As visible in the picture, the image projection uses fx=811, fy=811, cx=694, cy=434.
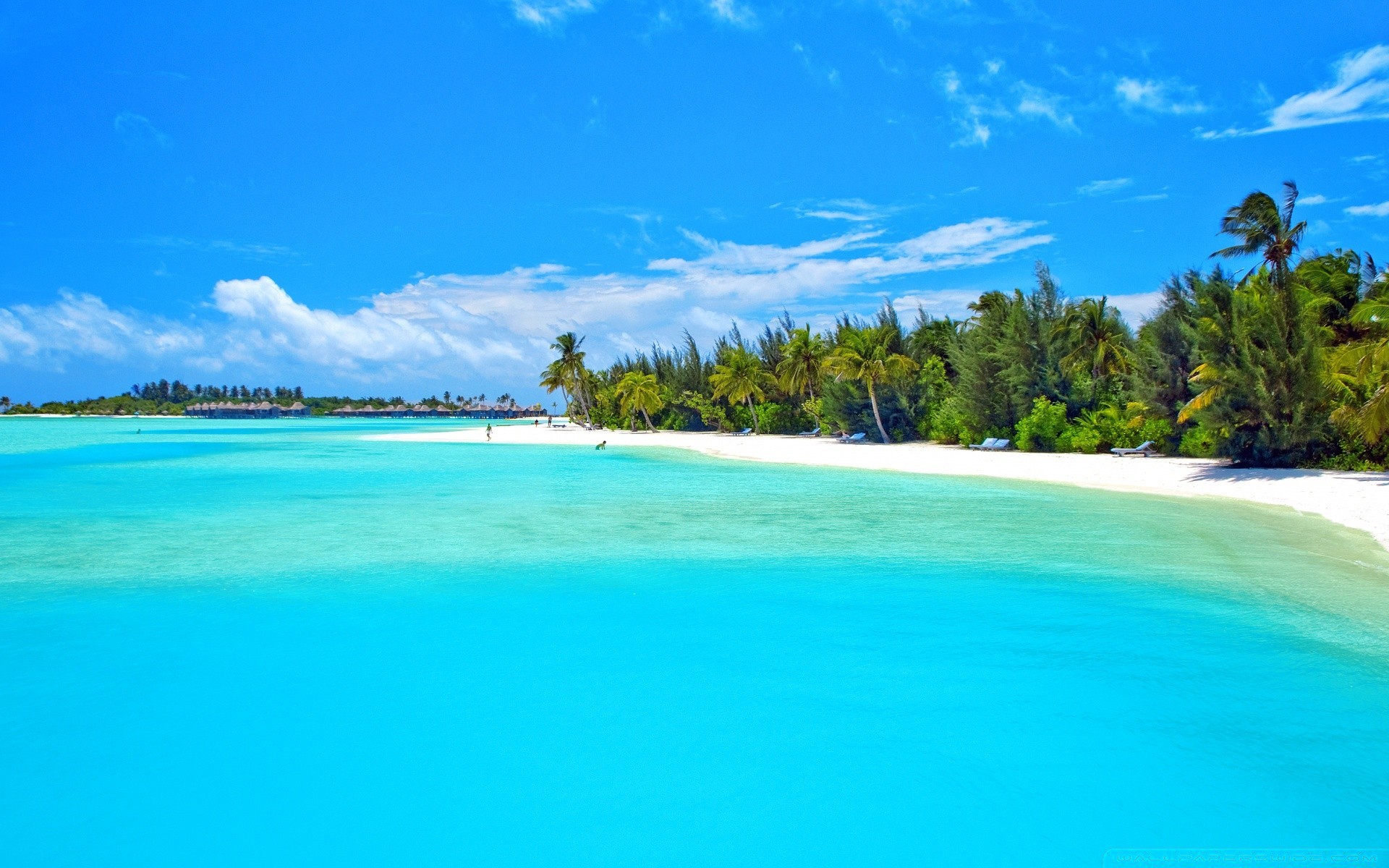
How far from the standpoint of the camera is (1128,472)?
833 inches

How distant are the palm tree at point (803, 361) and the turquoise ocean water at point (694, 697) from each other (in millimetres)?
29607

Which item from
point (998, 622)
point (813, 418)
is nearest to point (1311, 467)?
point (998, 622)

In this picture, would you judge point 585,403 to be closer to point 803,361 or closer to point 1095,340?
point 803,361

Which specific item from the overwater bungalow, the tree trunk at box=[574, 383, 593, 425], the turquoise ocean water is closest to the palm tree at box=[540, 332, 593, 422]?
the tree trunk at box=[574, 383, 593, 425]

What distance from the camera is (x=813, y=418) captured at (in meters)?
48.2

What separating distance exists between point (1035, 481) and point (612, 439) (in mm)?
35307

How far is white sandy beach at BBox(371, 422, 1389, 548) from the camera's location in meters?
15.2

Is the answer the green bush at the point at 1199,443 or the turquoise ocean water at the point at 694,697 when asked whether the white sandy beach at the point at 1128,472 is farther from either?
the turquoise ocean water at the point at 694,697

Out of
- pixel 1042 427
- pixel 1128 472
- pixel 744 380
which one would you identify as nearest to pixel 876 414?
pixel 1042 427

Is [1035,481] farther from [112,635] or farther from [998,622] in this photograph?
[112,635]

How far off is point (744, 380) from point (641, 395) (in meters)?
11.5

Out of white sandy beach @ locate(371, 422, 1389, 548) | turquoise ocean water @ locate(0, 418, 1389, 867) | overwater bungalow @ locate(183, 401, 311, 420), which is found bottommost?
turquoise ocean water @ locate(0, 418, 1389, 867)

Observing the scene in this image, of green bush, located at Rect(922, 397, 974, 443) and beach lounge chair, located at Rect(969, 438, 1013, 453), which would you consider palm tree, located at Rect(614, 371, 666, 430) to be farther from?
beach lounge chair, located at Rect(969, 438, 1013, 453)

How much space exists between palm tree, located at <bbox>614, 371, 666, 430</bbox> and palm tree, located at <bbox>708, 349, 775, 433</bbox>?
8010mm
